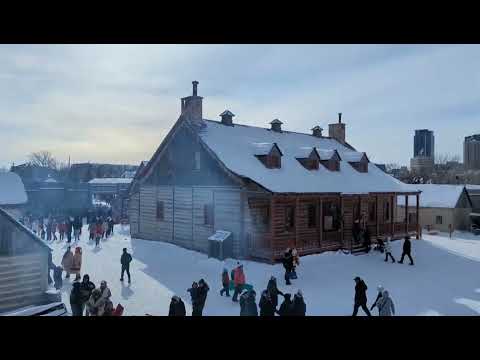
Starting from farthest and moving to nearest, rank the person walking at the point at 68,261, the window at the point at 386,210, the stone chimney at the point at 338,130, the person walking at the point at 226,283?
the stone chimney at the point at 338,130 < the window at the point at 386,210 < the person walking at the point at 68,261 < the person walking at the point at 226,283

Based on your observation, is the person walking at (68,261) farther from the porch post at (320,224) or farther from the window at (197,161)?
the porch post at (320,224)

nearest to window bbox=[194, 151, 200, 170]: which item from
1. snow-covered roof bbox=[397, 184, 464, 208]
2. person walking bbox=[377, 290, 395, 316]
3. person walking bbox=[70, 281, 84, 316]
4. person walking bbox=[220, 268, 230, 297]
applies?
person walking bbox=[220, 268, 230, 297]

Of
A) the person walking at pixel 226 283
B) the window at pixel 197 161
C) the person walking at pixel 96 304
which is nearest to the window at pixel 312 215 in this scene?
the window at pixel 197 161

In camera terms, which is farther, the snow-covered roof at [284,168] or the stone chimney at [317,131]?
the stone chimney at [317,131]

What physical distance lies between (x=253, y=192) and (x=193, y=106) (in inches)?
326

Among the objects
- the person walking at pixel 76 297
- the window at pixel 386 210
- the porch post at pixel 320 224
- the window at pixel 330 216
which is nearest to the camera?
the person walking at pixel 76 297

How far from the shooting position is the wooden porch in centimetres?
2136

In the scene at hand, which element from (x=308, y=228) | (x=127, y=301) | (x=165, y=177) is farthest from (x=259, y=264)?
(x=165, y=177)

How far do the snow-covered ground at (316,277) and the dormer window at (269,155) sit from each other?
20.5 ft

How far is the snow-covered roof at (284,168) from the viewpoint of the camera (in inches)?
912

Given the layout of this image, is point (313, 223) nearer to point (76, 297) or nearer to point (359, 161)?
point (359, 161)

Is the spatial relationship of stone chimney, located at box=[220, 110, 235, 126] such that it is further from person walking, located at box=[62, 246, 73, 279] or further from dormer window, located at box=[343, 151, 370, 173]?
person walking, located at box=[62, 246, 73, 279]

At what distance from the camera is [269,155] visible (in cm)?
2523

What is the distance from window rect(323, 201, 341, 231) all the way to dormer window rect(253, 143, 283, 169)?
400cm
